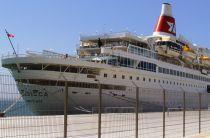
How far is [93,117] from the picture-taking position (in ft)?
52.4

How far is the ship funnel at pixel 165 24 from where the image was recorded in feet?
182

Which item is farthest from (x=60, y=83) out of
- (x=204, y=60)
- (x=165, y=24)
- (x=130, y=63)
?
(x=204, y=60)

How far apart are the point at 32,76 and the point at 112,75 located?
334 inches

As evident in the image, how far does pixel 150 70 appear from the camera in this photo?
1766 inches

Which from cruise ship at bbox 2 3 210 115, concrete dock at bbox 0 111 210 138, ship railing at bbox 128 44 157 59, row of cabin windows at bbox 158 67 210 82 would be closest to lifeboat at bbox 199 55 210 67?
cruise ship at bbox 2 3 210 115

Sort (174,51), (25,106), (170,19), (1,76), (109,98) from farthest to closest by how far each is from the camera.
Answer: (170,19) → (174,51) → (109,98) → (25,106) → (1,76)

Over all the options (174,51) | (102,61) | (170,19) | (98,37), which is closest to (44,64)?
(102,61)

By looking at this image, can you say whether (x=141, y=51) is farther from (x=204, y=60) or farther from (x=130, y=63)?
(x=204, y=60)

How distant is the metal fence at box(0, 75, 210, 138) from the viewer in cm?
727

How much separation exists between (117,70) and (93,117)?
22757mm

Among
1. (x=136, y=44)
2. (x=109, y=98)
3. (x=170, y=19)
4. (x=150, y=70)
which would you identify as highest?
(x=170, y=19)

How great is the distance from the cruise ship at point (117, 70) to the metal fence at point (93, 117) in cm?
20

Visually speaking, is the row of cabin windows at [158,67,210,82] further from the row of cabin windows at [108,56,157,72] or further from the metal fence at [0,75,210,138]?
the metal fence at [0,75,210,138]

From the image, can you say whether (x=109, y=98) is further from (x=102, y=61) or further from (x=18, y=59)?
(x=18, y=59)
